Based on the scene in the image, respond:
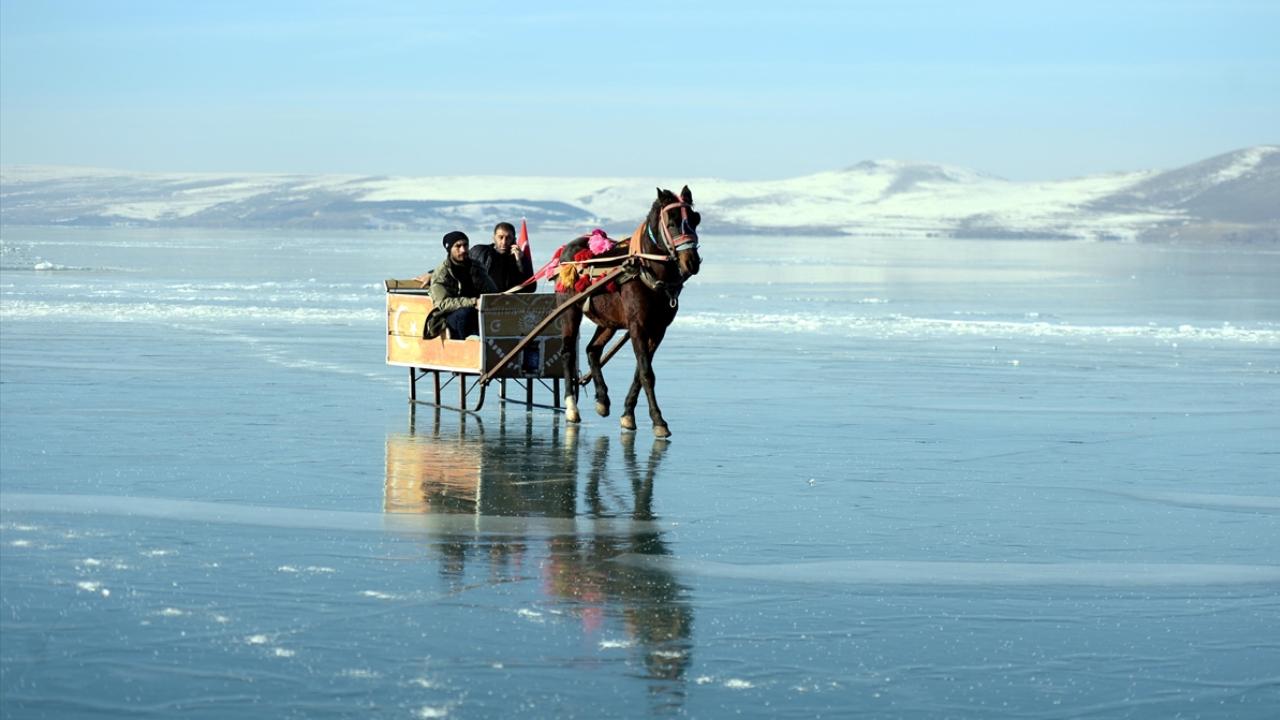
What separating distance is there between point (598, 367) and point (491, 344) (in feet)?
2.82

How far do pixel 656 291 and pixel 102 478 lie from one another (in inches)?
186

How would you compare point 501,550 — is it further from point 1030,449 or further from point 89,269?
point 89,269

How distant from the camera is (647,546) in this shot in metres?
9.05

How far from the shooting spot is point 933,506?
34.4ft

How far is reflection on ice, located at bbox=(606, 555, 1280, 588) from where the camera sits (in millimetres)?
8305

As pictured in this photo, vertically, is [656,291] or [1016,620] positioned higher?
[656,291]

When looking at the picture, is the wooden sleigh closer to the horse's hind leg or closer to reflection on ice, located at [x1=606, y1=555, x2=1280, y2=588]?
the horse's hind leg

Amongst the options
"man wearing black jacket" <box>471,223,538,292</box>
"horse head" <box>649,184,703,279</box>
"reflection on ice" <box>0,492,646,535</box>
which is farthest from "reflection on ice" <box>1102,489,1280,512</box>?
"man wearing black jacket" <box>471,223,538,292</box>

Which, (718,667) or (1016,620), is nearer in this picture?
(718,667)

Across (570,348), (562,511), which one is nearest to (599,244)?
(570,348)

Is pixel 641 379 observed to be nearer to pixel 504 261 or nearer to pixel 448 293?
pixel 448 293

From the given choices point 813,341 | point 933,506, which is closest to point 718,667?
point 933,506

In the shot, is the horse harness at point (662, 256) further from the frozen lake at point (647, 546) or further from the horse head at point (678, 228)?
the frozen lake at point (647, 546)

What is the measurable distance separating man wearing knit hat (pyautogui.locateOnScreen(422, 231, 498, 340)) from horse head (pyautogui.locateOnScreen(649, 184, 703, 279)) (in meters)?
2.12
